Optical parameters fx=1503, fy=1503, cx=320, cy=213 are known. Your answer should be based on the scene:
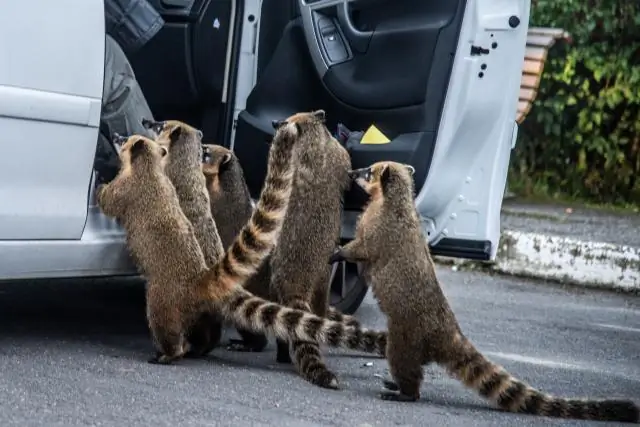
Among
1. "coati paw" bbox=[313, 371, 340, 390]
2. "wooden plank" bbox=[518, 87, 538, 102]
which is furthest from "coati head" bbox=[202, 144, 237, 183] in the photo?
"wooden plank" bbox=[518, 87, 538, 102]

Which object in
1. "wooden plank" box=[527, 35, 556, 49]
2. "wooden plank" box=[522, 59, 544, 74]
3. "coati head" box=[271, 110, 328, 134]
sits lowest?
"coati head" box=[271, 110, 328, 134]

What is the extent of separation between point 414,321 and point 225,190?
142 cm

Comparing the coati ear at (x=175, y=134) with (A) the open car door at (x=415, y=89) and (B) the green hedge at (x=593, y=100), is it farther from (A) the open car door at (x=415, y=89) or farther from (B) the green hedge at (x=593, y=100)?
(B) the green hedge at (x=593, y=100)

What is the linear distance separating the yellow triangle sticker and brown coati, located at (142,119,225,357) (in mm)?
906

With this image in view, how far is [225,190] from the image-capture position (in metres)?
7.07

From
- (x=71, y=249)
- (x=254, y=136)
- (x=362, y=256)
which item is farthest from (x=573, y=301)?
(x=71, y=249)

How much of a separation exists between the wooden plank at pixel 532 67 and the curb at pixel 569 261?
172 cm

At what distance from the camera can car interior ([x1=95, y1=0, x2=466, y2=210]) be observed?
23.5 feet

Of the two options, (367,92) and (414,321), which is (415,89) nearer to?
(367,92)

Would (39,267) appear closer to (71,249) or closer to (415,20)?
(71,249)

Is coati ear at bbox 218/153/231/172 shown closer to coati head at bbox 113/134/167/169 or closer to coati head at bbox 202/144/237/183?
coati head at bbox 202/144/237/183

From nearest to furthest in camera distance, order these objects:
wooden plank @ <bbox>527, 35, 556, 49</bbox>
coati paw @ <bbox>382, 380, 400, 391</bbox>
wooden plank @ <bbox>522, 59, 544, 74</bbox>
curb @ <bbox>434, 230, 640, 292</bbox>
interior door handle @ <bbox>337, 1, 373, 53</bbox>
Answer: coati paw @ <bbox>382, 380, 400, 391</bbox>
interior door handle @ <bbox>337, 1, 373, 53</bbox>
curb @ <bbox>434, 230, 640, 292</bbox>
wooden plank @ <bbox>522, 59, 544, 74</bbox>
wooden plank @ <bbox>527, 35, 556, 49</bbox>

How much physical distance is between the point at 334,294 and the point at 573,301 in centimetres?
227

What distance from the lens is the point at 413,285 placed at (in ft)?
20.1
